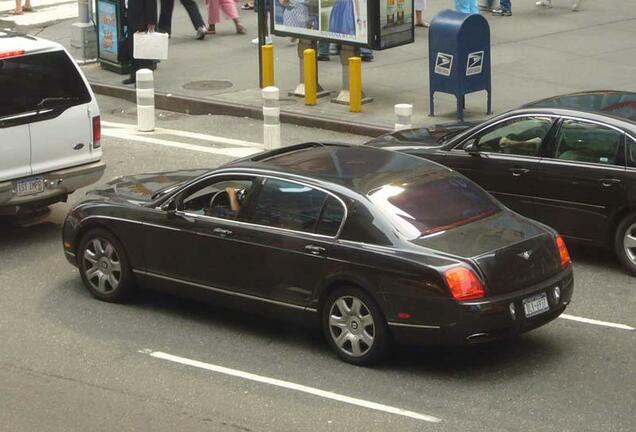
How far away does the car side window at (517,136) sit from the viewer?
11.8 metres

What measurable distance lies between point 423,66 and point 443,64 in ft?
11.6

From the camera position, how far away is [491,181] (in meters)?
12.1

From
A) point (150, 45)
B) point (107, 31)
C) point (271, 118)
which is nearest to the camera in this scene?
point (271, 118)

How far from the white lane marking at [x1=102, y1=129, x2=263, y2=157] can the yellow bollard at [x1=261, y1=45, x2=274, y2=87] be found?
2.42m

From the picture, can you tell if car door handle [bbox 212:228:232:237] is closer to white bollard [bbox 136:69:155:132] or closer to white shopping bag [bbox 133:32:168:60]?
white bollard [bbox 136:69:155:132]

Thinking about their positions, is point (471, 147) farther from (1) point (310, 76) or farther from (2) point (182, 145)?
(1) point (310, 76)

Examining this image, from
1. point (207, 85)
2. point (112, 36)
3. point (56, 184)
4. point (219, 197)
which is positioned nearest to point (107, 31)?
point (112, 36)

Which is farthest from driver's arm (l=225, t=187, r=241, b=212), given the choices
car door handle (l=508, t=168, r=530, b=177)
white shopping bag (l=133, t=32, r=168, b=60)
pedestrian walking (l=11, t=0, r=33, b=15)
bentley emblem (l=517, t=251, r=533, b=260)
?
pedestrian walking (l=11, t=0, r=33, b=15)

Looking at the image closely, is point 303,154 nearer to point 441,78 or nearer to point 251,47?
point 441,78

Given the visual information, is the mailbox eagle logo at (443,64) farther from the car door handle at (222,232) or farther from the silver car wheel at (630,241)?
the car door handle at (222,232)

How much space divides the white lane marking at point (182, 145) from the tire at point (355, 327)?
7115mm

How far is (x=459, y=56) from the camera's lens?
1714 cm

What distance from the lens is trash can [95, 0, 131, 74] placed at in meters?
20.8

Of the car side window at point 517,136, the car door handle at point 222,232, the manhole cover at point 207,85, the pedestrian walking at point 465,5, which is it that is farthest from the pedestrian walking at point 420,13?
the car door handle at point 222,232
